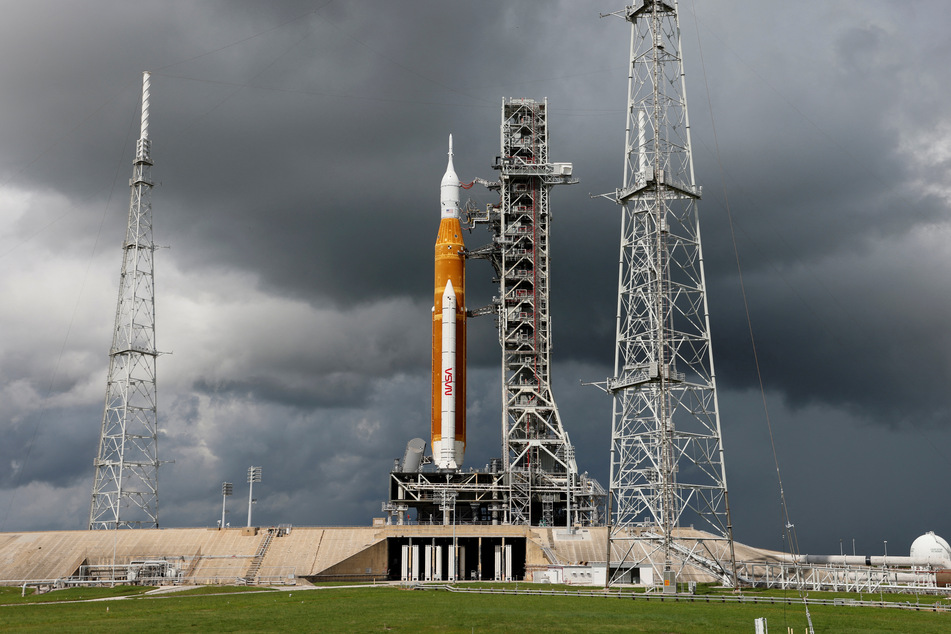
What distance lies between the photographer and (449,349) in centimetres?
9756

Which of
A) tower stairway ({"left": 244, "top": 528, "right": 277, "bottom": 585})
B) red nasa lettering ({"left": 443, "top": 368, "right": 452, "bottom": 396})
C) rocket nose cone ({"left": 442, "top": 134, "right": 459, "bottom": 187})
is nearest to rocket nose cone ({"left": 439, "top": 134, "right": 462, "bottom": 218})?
rocket nose cone ({"left": 442, "top": 134, "right": 459, "bottom": 187})

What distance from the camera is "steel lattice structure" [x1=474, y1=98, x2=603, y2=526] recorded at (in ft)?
320

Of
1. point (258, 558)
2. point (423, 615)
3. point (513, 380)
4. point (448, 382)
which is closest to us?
point (423, 615)

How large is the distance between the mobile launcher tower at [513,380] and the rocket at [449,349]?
0.12 meters

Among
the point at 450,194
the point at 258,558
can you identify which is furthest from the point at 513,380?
the point at 258,558

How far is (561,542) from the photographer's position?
85.8 meters

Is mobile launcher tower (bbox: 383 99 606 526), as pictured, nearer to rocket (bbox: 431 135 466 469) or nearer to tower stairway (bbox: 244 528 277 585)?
rocket (bbox: 431 135 466 469)

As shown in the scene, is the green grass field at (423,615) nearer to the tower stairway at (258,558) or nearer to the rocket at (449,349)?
the tower stairway at (258,558)

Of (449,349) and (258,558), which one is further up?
(449,349)

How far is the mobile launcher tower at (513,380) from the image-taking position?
9656cm

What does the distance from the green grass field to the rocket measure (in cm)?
3309

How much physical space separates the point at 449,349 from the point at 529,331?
394 inches

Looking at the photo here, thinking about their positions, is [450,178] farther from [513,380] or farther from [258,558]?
[258,558]

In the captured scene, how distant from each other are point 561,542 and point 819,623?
42975 millimetres
